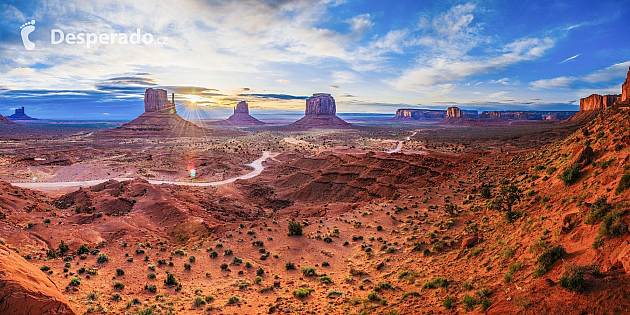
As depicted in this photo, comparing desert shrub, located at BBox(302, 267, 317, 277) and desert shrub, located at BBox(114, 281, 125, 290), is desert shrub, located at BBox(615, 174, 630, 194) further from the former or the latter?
desert shrub, located at BBox(114, 281, 125, 290)

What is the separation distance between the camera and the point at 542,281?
26.0ft

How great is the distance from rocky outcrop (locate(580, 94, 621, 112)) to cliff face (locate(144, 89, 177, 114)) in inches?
7818

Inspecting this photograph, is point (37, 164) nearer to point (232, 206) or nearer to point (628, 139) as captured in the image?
point (232, 206)

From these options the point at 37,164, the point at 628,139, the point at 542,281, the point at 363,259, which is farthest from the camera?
the point at 37,164

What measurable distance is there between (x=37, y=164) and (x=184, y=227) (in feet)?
168

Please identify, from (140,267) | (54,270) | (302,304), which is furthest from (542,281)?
(54,270)

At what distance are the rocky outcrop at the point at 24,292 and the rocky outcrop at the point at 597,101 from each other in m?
175

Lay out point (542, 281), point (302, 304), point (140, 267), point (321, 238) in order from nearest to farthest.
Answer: point (542, 281) → point (302, 304) → point (140, 267) → point (321, 238)

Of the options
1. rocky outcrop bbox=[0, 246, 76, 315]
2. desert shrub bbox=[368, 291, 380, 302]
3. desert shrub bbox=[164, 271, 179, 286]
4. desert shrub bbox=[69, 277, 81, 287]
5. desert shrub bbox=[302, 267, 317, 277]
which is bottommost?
desert shrub bbox=[302, 267, 317, 277]

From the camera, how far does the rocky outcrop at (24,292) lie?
7.35 meters

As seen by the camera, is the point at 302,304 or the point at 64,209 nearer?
the point at 302,304

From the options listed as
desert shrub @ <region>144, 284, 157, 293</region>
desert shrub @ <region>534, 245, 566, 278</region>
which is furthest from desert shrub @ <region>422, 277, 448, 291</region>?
desert shrub @ <region>144, 284, 157, 293</region>

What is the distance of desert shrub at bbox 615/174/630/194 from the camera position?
965 cm

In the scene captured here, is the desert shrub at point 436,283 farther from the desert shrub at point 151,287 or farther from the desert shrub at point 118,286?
the desert shrub at point 118,286
